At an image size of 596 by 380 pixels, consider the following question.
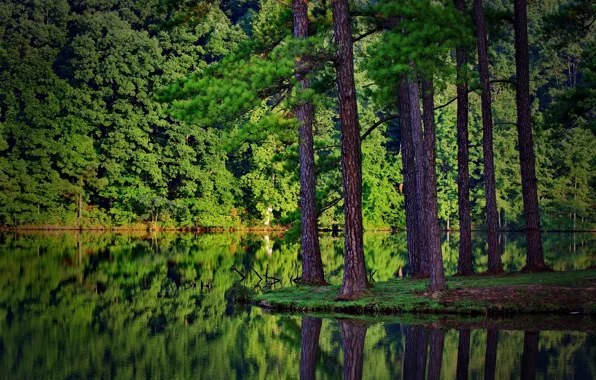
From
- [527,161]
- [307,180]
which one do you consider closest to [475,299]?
[307,180]

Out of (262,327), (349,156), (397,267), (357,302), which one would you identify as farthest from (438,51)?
(397,267)

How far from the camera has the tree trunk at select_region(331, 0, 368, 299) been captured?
54.9 feet

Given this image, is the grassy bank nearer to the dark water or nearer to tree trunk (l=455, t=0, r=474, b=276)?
the dark water

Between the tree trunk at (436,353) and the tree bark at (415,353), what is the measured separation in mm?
88

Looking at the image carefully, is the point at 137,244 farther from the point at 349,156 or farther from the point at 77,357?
the point at 77,357

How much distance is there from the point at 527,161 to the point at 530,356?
10.4 meters

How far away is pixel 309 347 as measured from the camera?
13.2 metres

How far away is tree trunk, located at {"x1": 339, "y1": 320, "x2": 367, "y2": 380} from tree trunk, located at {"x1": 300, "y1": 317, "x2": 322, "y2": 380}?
0.42 metres

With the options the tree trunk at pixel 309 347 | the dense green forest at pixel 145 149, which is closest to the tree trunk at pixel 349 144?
the tree trunk at pixel 309 347

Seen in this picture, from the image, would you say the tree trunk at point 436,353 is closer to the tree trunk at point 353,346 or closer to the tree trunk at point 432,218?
the tree trunk at point 353,346

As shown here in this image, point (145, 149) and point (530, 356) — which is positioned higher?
point (145, 149)

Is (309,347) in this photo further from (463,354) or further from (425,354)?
(463,354)

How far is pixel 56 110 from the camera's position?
5594cm

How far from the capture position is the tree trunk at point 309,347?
11.4 metres
